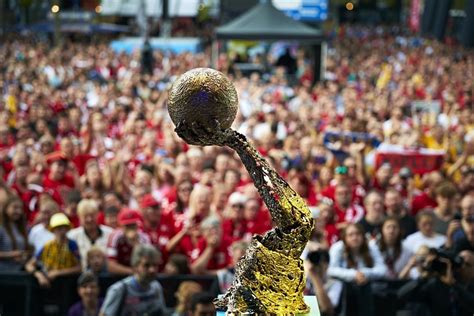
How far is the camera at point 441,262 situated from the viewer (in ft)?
25.5

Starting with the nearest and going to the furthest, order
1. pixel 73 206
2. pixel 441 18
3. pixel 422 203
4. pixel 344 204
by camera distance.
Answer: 1. pixel 73 206
2. pixel 344 204
3. pixel 422 203
4. pixel 441 18

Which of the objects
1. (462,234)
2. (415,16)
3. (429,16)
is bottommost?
(415,16)

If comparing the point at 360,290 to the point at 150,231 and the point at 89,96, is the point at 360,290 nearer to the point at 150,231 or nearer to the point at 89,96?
the point at 150,231

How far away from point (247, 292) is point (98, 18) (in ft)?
228

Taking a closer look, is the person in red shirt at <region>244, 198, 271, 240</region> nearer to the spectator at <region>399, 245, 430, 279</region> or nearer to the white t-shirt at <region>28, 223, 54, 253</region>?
the spectator at <region>399, 245, 430, 279</region>

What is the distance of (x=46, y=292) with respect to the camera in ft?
29.8

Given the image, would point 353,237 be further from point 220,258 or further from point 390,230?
point 220,258

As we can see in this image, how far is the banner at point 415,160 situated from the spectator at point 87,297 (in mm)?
7096

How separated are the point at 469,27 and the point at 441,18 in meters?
9.20

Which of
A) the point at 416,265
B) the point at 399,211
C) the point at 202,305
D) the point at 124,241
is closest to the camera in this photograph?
the point at 202,305

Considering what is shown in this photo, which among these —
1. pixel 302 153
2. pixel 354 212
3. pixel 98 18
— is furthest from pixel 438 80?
pixel 98 18


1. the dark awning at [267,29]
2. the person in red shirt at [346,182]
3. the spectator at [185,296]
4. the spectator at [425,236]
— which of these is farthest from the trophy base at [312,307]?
the dark awning at [267,29]

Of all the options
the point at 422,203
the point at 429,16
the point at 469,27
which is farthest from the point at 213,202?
the point at 429,16

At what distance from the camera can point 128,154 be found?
15.0 metres
